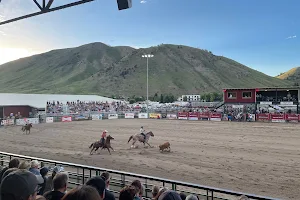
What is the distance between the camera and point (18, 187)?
99.1 inches

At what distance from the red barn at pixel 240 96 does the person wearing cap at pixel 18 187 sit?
50.5 metres

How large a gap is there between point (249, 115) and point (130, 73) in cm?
11115

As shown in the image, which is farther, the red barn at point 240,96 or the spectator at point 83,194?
the red barn at point 240,96

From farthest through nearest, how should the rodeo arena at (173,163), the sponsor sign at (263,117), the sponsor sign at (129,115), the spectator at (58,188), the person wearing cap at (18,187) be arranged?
the sponsor sign at (129,115), the sponsor sign at (263,117), the rodeo arena at (173,163), the spectator at (58,188), the person wearing cap at (18,187)

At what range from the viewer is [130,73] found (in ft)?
485

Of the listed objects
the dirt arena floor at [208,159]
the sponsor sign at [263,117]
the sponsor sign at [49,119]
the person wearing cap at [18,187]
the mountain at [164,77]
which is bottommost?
the dirt arena floor at [208,159]

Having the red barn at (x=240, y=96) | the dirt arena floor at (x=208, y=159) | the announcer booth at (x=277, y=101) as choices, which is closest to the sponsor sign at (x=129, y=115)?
the red barn at (x=240, y=96)

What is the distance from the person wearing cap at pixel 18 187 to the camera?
2.49 m

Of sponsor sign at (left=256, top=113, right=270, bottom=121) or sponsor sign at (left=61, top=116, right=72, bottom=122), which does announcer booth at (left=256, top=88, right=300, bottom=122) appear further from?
sponsor sign at (left=61, top=116, right=72, bottom=122)

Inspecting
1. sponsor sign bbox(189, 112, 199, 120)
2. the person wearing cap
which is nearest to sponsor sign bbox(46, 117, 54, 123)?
sponsor sign bbox(189, 112, 199, 120)

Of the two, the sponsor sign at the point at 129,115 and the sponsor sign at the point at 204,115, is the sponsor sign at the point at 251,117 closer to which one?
the sponsor sign at the point at 204,115

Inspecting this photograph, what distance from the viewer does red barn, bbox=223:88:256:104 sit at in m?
49.6

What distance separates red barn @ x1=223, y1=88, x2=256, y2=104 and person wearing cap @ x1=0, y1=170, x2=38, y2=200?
50468mm

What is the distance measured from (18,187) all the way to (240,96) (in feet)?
169
